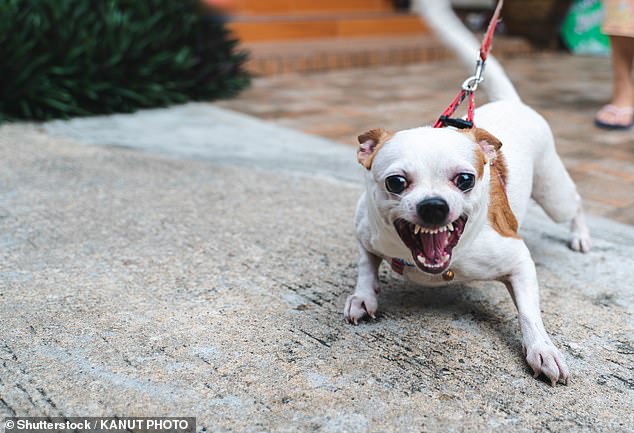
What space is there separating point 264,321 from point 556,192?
44.3 inches

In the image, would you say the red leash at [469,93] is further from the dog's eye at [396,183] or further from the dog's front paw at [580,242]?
the dog's front paw at [580,242]

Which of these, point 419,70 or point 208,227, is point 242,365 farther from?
point 419,70

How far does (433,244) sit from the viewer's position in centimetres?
163

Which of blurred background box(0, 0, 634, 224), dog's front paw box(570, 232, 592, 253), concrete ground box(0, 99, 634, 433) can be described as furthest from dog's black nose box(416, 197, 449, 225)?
blurred background box(0, 0, 634, 224)

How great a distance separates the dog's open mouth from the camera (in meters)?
1.62

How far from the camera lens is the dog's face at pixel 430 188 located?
155 cm

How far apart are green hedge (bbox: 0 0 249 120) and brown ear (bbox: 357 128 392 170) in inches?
131

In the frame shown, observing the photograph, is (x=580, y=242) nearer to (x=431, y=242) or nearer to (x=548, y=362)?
Answer: (x=548, y=362)

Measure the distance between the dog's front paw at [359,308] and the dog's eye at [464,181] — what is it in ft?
1.62

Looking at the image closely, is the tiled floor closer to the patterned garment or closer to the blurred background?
the blurred background

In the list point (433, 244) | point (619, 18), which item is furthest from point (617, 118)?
point (433, 244)

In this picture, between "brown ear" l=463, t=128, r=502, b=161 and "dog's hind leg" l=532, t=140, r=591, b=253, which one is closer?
"brown ear" l=463, t=128, r=502, b=161

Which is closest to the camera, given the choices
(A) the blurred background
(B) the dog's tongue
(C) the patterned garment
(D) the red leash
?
(B) the dog's tongue
